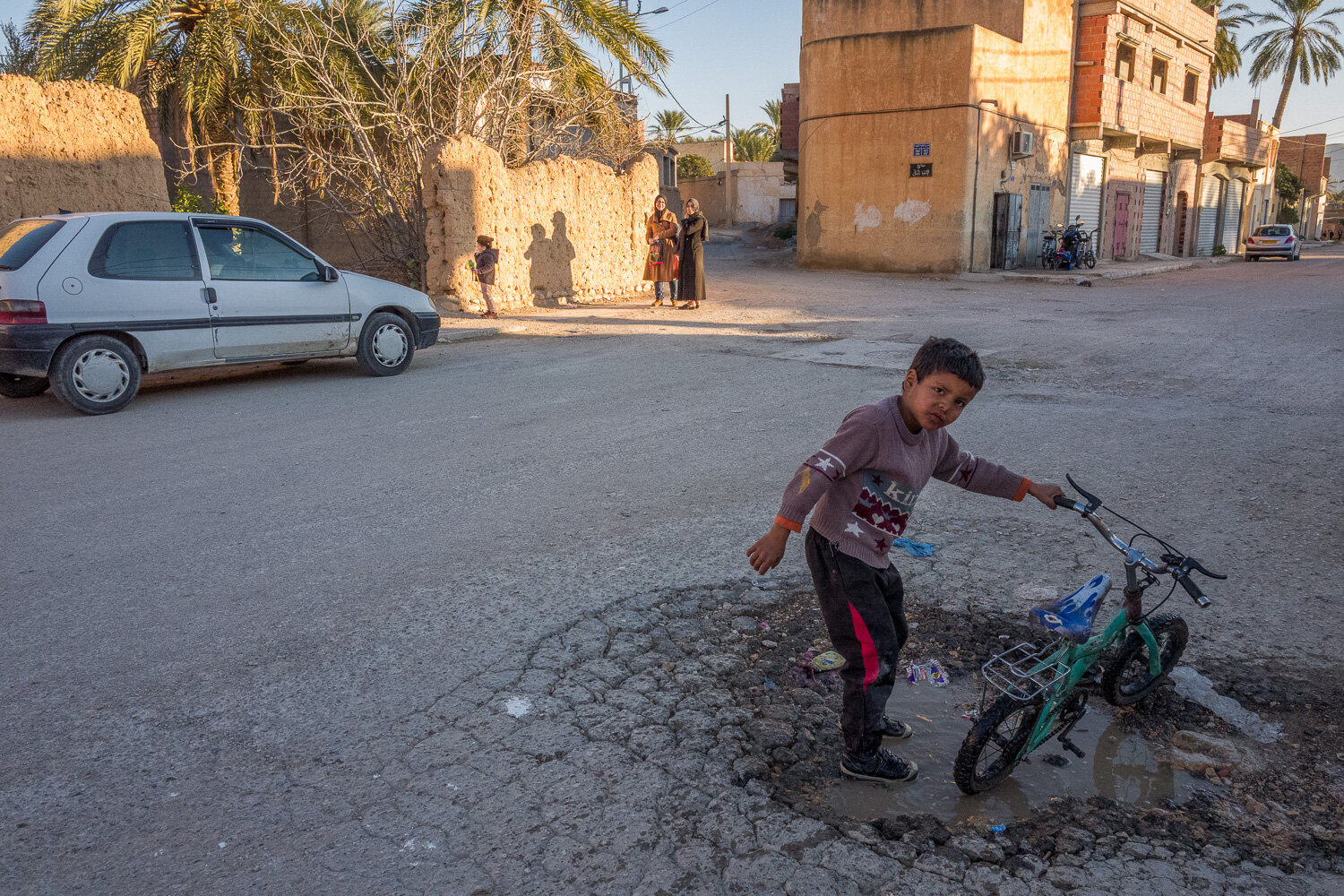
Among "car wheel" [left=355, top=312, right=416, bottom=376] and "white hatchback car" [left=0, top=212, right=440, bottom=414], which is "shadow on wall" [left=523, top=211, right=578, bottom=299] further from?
"white hatchback car" [left=0, top=212, right=440, bottom=414]

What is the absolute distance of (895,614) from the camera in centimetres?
262

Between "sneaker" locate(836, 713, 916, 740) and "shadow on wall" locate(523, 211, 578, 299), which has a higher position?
"shadow on wall" locate(523, 211, 578, 299)

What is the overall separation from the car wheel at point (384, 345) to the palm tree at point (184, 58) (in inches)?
313

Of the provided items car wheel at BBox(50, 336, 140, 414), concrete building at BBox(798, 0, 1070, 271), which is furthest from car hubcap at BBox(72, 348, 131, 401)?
concrete building at BBox(798, 0, 1070, 271)

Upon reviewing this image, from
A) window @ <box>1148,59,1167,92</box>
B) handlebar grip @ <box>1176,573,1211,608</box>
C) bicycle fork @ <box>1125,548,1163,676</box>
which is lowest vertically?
bicycle fork @ <box>1125,548,1163,676</box>

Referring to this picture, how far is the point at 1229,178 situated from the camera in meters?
39.2

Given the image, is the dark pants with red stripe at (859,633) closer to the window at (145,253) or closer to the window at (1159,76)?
the window at (145,253)

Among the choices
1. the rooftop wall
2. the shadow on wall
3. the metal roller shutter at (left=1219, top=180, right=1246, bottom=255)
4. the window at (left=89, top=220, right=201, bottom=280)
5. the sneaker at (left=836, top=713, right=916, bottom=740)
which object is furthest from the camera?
the metal roller shutter at (left=1219, top=180, right=1246, bottom=255)

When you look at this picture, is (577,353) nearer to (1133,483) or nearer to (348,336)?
(348,336)

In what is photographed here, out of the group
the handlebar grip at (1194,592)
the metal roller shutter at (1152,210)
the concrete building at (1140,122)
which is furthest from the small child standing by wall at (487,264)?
the metal roller shutter at (1152,210)

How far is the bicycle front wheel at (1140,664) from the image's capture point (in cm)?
270

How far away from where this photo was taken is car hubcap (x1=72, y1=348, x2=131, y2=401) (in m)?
7.04

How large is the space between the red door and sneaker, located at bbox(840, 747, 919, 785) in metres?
32.2

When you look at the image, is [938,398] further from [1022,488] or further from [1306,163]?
[1306,163]
